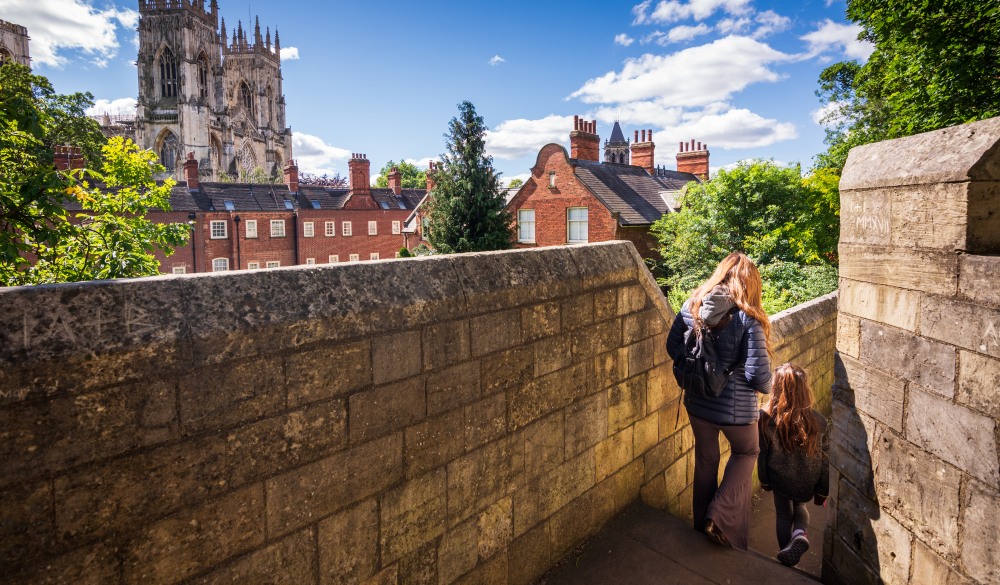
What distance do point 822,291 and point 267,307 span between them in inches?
672

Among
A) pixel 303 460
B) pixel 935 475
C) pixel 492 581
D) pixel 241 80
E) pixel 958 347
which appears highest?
pixel 241 80

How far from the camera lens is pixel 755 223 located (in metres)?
21.2

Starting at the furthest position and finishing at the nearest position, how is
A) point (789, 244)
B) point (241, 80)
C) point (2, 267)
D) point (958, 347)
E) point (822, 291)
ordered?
point (241, 80) < point (789, 244) < point (822, 291) < point (2, 267) < point (958, 347)

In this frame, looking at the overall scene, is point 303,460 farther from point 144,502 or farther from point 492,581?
point 492,581

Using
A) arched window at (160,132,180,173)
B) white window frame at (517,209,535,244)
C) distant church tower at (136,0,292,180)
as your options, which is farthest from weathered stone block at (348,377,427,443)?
arched window at (160,132,180,173)

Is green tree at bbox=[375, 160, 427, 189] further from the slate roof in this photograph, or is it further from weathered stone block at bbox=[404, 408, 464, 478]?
weathered stone block at bbox=[404, 408, 464, 478]

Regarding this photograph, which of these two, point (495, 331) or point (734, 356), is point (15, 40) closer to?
point (495, 331)

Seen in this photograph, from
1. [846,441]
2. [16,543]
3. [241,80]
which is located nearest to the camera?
[16,543]

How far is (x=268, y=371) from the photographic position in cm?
207

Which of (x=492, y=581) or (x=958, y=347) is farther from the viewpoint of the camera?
(x=492, y=581)

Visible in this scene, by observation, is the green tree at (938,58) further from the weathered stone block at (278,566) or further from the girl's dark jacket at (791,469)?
the weathered stone block at (278,566)

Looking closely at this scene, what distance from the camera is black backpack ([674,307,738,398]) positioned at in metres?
3.70

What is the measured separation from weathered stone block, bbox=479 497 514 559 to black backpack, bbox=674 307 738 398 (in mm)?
1546

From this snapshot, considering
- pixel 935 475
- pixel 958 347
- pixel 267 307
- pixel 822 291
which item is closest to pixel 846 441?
pixel 935 475
